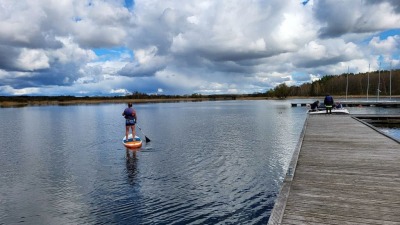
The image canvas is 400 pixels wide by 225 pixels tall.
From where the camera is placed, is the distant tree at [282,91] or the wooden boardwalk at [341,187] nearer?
the wooden boardwalk at [341,187]

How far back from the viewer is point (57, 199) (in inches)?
463

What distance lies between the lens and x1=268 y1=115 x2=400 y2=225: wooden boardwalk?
5.91 metres

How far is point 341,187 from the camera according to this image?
25.2 feet

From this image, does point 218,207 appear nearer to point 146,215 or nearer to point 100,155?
point 146,215

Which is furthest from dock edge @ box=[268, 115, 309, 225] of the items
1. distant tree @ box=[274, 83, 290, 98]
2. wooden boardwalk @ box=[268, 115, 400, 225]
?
distant tree @ box=[274, 83, 290, 98]

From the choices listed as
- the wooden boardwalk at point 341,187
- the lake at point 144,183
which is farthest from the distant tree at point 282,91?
the wooden boardwalk at point 341,187

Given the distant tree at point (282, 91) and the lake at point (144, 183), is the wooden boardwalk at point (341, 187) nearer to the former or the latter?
the lake at point (144, 183)

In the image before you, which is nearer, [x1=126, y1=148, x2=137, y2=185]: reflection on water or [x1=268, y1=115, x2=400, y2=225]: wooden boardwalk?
[x1=268, y1=115, x2=400, y2=225]: wooden boardwalk

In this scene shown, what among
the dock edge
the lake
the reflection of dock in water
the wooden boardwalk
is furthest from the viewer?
the reflection of dock in water

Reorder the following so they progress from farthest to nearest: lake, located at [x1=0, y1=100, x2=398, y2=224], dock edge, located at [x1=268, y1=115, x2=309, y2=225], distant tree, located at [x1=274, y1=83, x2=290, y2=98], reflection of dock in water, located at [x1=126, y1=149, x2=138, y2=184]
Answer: distant tree, located at [x1=274, y1=83, x2=290, y2=98], reflection of dock in water, located at [x1=126, y1=149, x2=138, y2=184], lake, located at [x1=0, y1=100, x2=398, y2=224], dock edge, located at [x1=268, y1=115, x2=309, y2=225]

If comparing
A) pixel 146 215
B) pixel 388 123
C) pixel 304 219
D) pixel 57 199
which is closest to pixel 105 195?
pixel 57 199

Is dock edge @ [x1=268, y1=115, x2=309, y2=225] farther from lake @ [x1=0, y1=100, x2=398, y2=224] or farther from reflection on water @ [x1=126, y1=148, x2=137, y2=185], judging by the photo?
reflection on water @ [x1=126, y1=148, x2=137, y2=185]

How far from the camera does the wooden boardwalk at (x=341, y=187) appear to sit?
5910 mm

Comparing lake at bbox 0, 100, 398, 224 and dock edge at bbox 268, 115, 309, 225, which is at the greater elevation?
dock edge at bbox 268, 115, 309, 225
